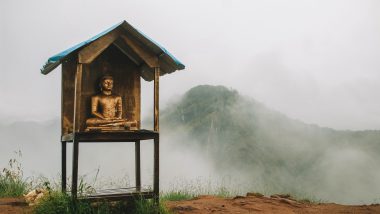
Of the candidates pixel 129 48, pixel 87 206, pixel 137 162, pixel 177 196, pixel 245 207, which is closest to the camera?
pixel 87 206

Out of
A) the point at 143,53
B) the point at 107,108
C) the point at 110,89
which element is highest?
the point at 143,53

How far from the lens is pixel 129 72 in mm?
9398

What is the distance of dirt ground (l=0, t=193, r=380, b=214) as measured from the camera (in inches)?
344

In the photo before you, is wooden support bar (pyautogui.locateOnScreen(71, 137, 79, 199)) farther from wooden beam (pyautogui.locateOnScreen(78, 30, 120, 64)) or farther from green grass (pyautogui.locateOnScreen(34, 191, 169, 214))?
wooden beam (pyautogui.locateOnScreen(78, 30, 120, 64))

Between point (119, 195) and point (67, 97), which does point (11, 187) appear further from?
point (119, 195)

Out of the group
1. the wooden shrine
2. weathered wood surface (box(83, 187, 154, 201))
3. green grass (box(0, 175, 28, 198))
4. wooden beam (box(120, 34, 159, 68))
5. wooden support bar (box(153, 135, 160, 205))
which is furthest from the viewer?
green grass (box(0, 175, 28, 198))

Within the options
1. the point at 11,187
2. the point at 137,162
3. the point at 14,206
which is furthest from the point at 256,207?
the point at 11,187

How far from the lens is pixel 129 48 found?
8.87 m

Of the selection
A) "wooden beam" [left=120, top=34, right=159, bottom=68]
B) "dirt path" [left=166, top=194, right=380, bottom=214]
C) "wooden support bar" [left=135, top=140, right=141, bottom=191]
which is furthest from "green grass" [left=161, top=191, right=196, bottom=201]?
"wooden beam" [left=120, top=34, right=159, bottom=68]

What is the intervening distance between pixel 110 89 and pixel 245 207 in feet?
12.7

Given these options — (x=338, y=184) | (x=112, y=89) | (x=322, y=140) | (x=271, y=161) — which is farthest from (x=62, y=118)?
(x=322, y=140)

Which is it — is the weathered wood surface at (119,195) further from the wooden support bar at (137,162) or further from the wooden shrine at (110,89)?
the wooden support bar at (137,162)

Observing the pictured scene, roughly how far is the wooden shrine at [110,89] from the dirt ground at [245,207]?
42.3 inches

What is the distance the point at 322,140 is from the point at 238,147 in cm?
1658
